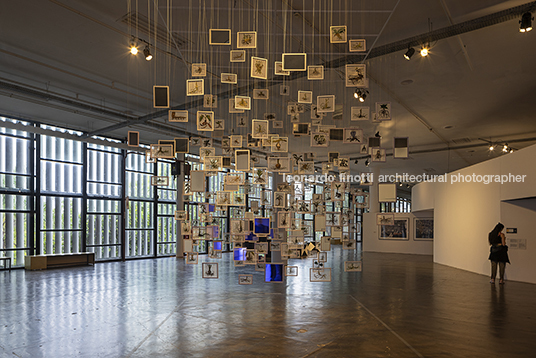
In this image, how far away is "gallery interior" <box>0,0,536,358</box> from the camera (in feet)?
19.2

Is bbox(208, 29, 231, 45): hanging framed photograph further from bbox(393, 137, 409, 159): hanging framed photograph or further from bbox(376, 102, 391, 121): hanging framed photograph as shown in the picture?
bbox(393, 137, 409, 159): hanging framed photograph

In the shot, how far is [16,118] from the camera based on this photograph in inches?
533

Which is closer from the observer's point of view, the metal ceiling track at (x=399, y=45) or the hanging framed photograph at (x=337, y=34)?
the hanging framed photograph at (x=337, y=34)

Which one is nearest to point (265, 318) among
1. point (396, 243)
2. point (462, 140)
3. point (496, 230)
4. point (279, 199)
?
point (279, 199)

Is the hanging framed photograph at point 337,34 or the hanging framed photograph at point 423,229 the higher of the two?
the hanging framed photograph at point 337,34

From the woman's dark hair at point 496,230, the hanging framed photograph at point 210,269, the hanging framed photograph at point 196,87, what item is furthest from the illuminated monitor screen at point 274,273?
the woman's dark hair at point 496,230

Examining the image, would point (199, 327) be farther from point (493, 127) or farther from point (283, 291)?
point (493, 127)

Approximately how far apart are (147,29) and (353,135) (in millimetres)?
4511

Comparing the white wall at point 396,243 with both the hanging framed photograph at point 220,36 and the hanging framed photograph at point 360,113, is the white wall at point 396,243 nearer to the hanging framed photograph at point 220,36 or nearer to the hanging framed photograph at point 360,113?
the hanging framed photograph at point 360,113

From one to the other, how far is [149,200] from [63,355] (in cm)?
1434

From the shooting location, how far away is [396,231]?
22.4m

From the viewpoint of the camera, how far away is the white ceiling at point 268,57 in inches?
263

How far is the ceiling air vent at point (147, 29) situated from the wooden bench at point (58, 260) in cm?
941

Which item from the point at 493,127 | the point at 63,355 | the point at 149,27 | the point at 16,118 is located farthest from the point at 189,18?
the point at 493,127
